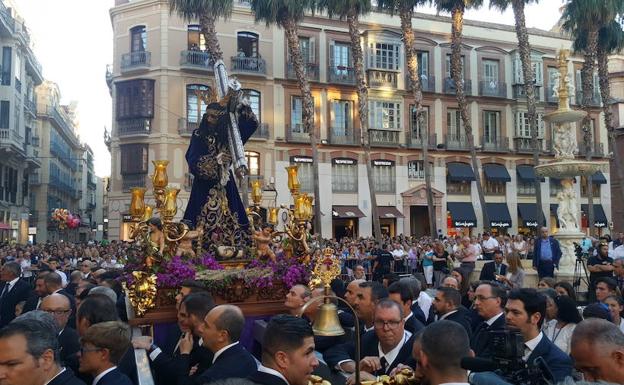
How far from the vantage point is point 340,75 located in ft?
122

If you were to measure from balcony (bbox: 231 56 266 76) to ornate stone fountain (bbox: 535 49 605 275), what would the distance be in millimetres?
19464

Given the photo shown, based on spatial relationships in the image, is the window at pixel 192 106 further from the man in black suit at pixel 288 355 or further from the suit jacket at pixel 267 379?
the suit jacket at pixel 267 379

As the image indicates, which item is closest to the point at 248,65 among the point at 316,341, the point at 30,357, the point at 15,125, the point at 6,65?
the point at 6,65

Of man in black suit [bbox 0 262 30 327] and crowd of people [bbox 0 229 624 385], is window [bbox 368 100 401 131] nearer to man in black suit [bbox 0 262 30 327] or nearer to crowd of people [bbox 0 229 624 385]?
crowd of people [bbox 0 229 624 385]

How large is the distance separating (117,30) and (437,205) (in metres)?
21.7

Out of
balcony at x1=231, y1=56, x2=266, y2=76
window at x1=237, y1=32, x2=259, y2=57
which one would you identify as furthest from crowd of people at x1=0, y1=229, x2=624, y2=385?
window at x1=237, y1=32, x2=259, y2=57

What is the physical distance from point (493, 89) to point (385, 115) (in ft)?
27.2

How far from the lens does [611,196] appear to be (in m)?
Answer: 43.8

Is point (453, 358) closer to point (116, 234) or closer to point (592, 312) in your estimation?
point (592, 312)

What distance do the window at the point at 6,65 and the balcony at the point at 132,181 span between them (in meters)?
13.1

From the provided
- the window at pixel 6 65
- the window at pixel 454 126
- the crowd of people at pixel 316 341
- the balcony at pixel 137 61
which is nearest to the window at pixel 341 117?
the window at pixel 454 126

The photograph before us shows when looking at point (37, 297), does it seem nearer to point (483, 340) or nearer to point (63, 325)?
point (63, 325)

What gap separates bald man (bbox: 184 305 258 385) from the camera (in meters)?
4.53

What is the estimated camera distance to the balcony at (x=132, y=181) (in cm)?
3369
